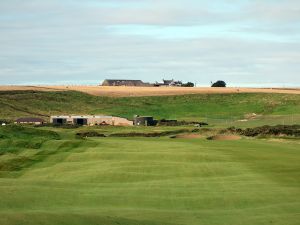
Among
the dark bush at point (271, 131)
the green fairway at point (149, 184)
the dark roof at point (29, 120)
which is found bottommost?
the green fairway at point (149, 184)

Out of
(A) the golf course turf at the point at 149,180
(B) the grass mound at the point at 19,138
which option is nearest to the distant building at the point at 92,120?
(A) the golf course turf at the point at 149,180

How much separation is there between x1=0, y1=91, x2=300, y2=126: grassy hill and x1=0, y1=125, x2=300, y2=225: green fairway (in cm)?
5727

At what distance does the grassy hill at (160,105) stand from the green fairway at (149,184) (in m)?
57.3

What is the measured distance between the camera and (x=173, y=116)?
386ft

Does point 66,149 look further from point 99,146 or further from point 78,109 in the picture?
point 78,109

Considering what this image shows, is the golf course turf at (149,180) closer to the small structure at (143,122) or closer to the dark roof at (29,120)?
the small structure at (143,122)

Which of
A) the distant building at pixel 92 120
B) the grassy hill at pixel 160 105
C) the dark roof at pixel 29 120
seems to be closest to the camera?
the dark roof at pixel 29 120

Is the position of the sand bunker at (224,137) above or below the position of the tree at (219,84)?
below

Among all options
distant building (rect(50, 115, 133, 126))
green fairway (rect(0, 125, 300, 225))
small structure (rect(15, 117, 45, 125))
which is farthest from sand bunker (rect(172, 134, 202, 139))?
small structure (rect(15, 117, 45, 125))

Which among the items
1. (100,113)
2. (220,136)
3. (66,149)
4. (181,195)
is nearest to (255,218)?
(181,195)

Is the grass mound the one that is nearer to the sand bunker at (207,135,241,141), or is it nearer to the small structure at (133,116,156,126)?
the sand bunker at (207,135,241,141)

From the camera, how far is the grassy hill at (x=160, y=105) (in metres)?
116

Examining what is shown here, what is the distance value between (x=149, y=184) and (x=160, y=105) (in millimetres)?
91704

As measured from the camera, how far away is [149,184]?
1406 inches
